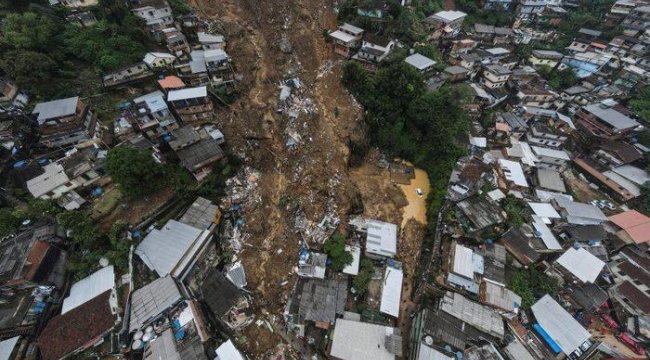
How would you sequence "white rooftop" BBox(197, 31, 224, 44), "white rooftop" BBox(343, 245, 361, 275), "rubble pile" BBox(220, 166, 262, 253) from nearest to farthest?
1. "white rooftop" BBox(343, 245, 361, 275)
2. "rubble pile" BBox(220, 166, 262, 253)
3. "white rooftop" BBox(197, 31, 224, 44)

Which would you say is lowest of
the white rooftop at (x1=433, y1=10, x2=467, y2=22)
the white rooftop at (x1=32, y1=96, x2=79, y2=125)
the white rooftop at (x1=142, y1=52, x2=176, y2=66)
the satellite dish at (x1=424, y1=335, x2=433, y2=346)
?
the satellite dish at (x1=424, y1=335, x2=433, y2=346)

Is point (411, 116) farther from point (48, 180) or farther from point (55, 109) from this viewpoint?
point (55, 109)

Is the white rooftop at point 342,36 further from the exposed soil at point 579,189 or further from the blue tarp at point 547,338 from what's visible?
the blue tarp at point 547,338

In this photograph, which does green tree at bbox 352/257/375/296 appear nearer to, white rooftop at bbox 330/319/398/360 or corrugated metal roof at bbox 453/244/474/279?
white rooftop at bbox 330/319/398/360

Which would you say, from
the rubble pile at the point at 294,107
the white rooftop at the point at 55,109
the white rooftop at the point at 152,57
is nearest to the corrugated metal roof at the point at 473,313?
the rubble pile at the point at 294,107

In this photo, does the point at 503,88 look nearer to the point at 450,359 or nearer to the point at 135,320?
the point at 450,359

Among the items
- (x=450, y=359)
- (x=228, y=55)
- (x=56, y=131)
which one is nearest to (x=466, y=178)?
(x=450, y=359)

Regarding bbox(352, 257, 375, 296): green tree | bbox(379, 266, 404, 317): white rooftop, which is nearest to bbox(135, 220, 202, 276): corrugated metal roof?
bbox(352, 257, 375, 296): green tree

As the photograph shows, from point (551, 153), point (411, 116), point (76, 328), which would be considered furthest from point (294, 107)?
point (551, 153)
